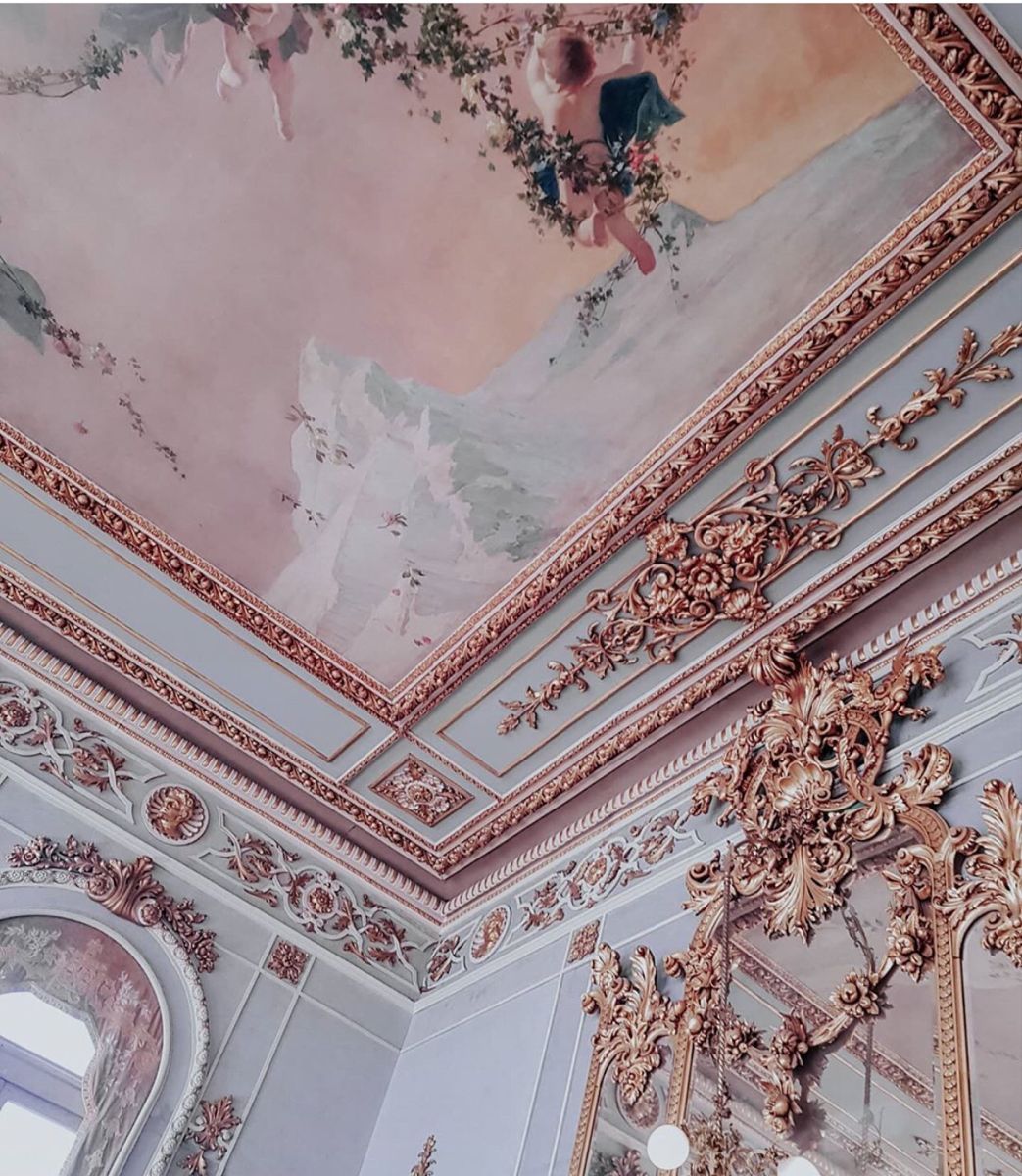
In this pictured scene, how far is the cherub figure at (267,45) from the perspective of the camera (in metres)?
2.72

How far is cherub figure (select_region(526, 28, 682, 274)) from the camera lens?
2.64 metres

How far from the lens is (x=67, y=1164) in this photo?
3580 millimetres

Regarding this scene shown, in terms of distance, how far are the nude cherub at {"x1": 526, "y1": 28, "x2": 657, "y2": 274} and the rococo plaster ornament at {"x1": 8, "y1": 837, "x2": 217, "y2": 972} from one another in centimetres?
337

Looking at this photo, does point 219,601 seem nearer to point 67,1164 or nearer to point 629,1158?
point 67,1164

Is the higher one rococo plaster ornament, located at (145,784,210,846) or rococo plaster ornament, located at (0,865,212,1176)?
rococo plaster ornament, located at (145,784,210,846)

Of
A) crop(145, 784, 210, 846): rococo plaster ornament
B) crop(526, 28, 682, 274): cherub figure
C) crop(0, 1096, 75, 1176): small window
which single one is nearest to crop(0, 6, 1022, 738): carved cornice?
crop(526, 28, 682, 274): cherub figure

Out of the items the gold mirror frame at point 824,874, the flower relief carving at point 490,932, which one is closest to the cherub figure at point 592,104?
the gold mirror frame at point 824,874

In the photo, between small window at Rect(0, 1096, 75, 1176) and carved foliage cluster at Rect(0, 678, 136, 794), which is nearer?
small window at Rect(0, 1096, 75, 1176)

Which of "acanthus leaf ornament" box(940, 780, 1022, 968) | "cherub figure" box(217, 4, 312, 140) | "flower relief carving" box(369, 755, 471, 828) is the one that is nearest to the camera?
"acanthus leaf ornament" box(940, 780, 1022, 968)

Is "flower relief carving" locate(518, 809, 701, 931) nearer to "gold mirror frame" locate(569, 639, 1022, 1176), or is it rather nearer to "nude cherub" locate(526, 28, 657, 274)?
"gold mirror frame" locate(569, 639, 1022, 1176)

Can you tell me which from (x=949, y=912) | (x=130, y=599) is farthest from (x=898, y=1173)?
(x=130, y=599)

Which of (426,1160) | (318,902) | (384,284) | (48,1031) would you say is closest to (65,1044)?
(48,1031)

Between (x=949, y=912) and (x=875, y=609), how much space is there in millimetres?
1173

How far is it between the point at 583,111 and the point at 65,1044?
13.5 ft
